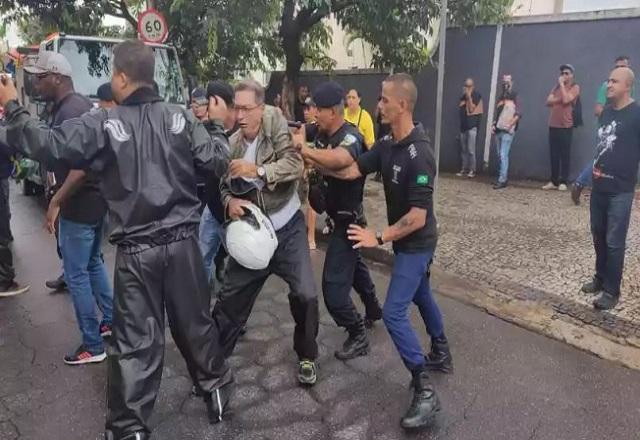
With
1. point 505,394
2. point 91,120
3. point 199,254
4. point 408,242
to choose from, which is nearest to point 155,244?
point 199,254

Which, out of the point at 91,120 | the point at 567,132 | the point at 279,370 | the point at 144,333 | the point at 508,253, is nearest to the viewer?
the point at 91,120

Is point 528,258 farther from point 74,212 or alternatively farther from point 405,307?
point 74,212

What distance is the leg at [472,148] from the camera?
9.16 m

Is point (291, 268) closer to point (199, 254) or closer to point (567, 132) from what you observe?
point (199, 254)

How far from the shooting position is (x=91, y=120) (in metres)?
2.34

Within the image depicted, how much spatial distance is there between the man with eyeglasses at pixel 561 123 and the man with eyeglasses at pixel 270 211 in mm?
6212

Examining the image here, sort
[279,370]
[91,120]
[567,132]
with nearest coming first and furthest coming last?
1. [91,120]
2. [279,370]
3. [567,132]

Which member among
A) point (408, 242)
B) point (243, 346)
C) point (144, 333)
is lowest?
point (243, 346)

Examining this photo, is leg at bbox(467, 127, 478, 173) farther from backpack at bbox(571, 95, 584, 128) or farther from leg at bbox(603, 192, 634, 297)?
leg at bbox(603, 192, 634, 297)

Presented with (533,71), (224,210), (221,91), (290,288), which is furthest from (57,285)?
(533,71)

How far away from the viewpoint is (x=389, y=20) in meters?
8.69

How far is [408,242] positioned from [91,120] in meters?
1.67

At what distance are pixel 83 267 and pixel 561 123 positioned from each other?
23.5 ft

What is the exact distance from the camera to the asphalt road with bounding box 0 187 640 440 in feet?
9.18
